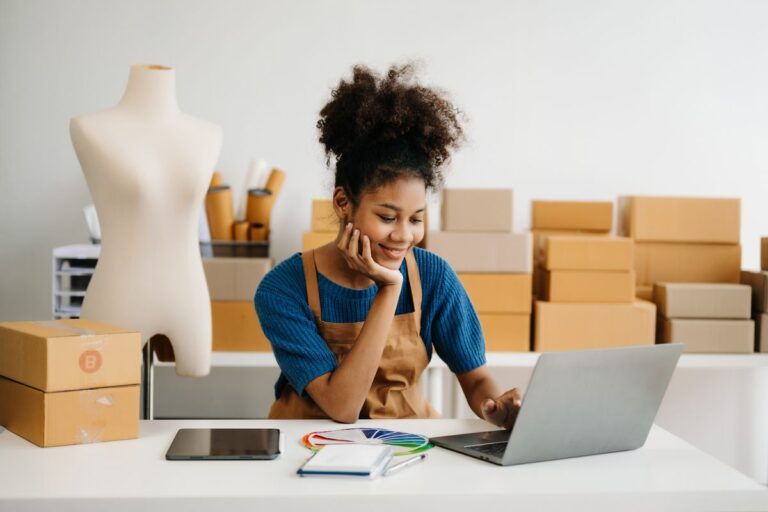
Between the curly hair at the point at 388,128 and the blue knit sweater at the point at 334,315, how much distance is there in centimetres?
18

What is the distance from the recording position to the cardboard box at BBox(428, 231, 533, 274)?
2.50m

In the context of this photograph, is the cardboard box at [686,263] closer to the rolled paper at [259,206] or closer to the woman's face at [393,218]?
the rolled paper at [259,206]

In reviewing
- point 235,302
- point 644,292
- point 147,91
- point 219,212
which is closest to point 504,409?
point 147,91

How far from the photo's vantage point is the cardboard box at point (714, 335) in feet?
8.23

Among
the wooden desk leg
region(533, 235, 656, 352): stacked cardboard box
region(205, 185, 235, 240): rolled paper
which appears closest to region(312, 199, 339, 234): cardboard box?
region(205, 185, 235, 240): rolled paper

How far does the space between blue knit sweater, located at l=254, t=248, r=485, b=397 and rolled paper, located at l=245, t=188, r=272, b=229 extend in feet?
3.19

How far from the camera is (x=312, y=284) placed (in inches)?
60.5

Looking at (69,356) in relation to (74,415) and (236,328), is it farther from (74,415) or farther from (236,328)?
(236,328)

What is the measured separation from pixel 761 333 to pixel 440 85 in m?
1.29

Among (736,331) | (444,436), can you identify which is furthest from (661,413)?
(444,436)

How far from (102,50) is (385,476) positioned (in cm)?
223

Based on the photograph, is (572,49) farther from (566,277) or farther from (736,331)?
(736,331)

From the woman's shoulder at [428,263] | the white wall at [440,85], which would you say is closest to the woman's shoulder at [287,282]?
the woman's shoulder at [428,263]

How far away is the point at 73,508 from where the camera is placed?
3.08 ft
